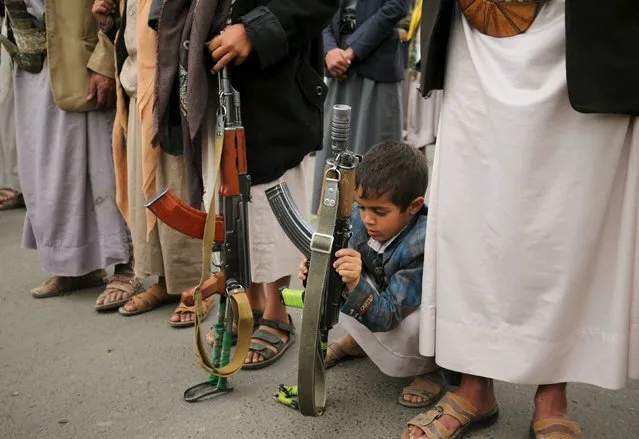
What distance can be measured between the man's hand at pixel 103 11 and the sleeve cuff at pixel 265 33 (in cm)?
90

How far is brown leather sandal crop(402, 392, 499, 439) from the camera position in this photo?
1960 mm

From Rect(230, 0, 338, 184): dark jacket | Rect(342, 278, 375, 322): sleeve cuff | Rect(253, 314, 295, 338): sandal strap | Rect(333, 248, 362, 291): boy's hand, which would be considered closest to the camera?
Rect(333, 248, 362, 291): boy's hand

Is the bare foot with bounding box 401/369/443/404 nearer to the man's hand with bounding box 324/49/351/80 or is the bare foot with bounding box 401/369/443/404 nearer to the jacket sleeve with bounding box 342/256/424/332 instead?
the jacket sleeve with bounding box 342/256/424/332

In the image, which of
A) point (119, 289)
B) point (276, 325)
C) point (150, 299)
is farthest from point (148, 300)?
point (276, 325)

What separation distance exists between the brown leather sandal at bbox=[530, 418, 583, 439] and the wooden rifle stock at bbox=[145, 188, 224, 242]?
1065 mm

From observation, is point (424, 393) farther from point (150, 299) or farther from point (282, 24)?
point (150, 299)

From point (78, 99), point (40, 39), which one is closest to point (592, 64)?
point (78, 99)

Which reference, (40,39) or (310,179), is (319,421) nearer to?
(40,39)

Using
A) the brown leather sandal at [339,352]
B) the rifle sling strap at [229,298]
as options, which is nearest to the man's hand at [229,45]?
the rifle sling strap at [229,298]

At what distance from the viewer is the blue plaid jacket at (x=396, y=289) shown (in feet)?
6.45

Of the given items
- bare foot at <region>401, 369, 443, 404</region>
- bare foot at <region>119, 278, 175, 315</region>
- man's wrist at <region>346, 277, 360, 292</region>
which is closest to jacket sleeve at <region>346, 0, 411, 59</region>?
bare foot at <region>119, 278, 175, 315</region>

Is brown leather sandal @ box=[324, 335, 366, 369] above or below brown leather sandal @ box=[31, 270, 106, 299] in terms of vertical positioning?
above

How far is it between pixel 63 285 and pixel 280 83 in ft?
5.30

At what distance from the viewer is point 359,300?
6.41ft
